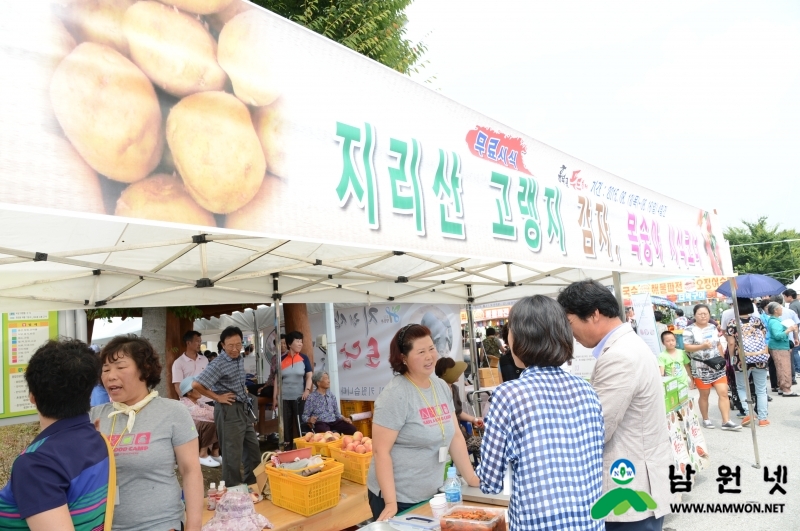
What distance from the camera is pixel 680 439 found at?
4664mm

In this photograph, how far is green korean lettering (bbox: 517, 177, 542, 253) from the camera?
10.6 ft

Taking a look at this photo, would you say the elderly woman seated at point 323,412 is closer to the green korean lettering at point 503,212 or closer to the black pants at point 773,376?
the green korean lettering at point 503,212

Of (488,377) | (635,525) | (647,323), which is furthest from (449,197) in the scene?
(647,323)

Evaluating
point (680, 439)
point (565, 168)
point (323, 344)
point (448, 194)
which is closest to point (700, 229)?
point (680, 439)

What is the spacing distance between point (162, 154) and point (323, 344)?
695 cm

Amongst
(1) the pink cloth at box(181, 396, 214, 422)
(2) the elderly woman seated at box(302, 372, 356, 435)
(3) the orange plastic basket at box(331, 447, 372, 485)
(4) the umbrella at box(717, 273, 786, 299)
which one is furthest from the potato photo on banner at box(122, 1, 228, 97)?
(4) the umbrella at box(717, 273, 786, 299)

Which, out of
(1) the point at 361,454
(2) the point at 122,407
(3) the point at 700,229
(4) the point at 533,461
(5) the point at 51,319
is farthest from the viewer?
(3) the point at 700,229

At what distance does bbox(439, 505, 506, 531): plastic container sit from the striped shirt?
1.17m

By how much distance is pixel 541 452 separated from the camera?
1.61 meters

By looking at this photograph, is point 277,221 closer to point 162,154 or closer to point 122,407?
point 162,154

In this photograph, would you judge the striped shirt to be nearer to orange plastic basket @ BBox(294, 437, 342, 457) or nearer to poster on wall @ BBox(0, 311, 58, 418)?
orange plastic basket @ BBox(294, 437, 342, 457)

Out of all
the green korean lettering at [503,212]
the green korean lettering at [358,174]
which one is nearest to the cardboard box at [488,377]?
the green korean lettering at [503,212]

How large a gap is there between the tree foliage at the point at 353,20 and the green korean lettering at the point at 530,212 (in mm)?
5467

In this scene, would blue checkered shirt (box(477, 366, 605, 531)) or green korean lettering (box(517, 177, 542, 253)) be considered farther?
green korean lettering (box(517, 177, 542, 253))
